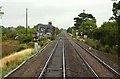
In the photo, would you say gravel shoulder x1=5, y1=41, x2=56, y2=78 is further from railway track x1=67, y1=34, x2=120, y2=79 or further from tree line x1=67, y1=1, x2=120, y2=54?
tree line x1=67, y1=1, x2=120, y2=54

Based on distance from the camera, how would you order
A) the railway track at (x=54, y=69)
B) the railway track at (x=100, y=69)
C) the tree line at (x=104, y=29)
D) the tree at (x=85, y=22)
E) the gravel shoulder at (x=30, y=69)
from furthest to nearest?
1. the tree at (x=85, y=22)
2. the tree line at (x=104, y=29)
3. the gravel shoulder at (x=30, y=69)
4. the railway track at (x=100, y=69)
5. the railway track at (x=54, y=69)

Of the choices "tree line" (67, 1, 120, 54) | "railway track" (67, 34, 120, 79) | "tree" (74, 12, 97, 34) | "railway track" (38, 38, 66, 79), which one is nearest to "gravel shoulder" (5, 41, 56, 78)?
"railway track" (38, 38, 66, 79)

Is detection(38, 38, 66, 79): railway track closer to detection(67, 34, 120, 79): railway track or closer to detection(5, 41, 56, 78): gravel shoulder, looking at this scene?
detection(5, 41, 56, 78): gravel shoulder

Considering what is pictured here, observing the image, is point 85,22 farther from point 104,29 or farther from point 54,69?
point 54,69

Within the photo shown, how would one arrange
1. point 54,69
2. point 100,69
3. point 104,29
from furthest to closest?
point 104,29
point 100,69
point 54,69

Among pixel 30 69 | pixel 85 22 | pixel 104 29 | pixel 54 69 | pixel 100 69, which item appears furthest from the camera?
pixel 85 22

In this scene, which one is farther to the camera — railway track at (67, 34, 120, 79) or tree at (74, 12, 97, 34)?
tree at (74, 12, 97, 34)

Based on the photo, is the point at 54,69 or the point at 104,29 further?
the point at 104,29

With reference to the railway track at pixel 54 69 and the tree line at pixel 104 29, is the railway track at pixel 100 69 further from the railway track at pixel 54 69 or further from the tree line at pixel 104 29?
the tree line at pixel 104 29

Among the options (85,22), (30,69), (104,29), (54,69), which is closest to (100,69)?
(54,69)

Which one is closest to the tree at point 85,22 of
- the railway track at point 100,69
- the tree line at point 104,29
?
the tree line at point 104,29

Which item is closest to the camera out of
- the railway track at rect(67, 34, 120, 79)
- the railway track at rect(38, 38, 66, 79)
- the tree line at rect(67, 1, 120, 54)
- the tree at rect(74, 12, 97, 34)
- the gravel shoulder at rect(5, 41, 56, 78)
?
the railway track at rect(38, 38, 66, 79)

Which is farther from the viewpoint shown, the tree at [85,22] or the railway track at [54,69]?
the tree at [85,22]

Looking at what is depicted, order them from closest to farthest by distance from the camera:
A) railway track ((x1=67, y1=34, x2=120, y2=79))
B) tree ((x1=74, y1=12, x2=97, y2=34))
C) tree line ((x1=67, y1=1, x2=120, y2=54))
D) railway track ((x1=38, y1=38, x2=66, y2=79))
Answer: railway track ((x1=38, y1=38, x2=66, y2=79)) < railway track ((x1=67, y1=34, x2=120, y2=79)) < tree line ((x1=67, y1=1, x2=120, y2=54)) < tree ((x1=74, y1=12, x2=97, y2=34))
